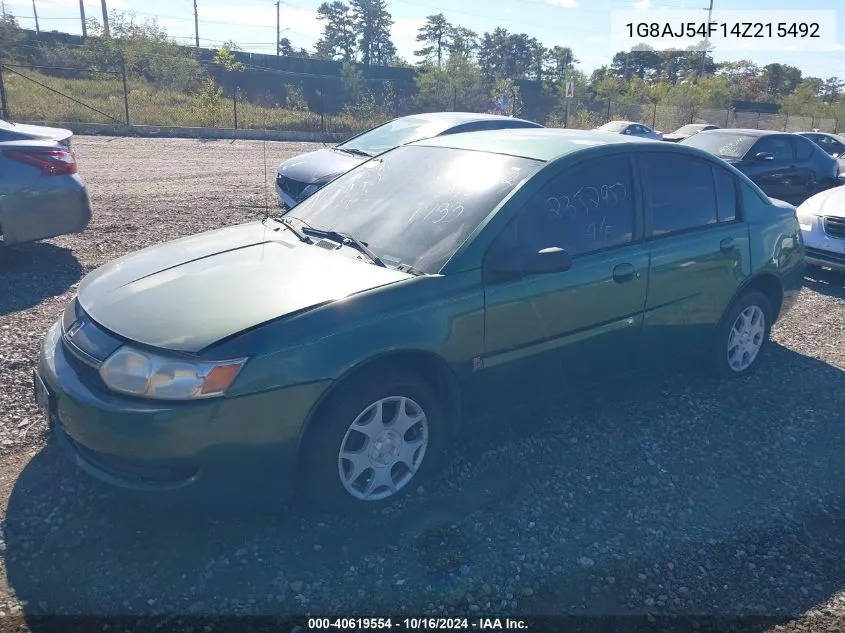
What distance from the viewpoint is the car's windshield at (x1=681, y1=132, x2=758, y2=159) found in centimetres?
1134

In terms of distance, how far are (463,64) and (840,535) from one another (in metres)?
35.2

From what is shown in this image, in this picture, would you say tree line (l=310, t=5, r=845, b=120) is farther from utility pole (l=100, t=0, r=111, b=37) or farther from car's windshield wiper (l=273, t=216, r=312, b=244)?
car's windshield wiper (l=273, t=216, r=312, b=244)

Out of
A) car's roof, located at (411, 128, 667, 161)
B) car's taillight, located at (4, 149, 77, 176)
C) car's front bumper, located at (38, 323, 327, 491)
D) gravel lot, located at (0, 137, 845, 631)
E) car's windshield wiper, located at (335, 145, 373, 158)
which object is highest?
car's roof, located at (411, 128, 667, 161)

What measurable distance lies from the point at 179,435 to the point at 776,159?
1171cm

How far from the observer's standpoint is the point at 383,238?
3.60 m

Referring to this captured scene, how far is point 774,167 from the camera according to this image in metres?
11.5

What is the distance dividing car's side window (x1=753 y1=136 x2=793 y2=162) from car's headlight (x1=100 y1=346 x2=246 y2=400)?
36.3ft

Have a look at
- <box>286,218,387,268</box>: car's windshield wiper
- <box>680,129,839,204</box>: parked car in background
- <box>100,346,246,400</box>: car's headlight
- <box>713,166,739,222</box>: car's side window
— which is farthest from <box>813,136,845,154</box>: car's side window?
<box>100,346,246,400</box>: car's headlight

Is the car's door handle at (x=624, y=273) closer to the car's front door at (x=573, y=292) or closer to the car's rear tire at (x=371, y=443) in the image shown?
the car's front door at (x=573, y=292)

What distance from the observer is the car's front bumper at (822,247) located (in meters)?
7.54

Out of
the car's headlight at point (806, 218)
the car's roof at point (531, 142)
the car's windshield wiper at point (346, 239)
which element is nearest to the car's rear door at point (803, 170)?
the car's headlight at point (806, 218)

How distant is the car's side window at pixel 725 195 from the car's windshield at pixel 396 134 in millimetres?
5084

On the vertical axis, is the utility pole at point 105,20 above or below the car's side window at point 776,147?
above

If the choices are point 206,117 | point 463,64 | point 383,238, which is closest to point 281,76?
point 463,64
